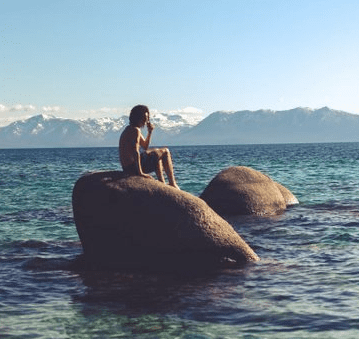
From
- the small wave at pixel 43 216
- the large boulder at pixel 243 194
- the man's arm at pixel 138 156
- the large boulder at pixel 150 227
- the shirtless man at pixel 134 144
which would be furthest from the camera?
the small wave at pixel 43 216

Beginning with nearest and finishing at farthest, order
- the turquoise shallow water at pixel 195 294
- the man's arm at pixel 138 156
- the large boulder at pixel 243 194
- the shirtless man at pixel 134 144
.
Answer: the turquoise shallow water at pixel 195 294, the man's arm at pixel 138 156, the shirtless man at pixel 134 144, the large boulder at pixel 243 194

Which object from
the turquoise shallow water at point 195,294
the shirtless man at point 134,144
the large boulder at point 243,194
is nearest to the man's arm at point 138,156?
the shirtless man at point 134,144

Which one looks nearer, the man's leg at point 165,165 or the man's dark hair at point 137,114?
the man's dark hair at point 137,114

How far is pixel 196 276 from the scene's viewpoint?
11125 mm

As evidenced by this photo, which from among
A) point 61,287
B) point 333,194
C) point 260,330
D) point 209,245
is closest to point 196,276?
point 209,245

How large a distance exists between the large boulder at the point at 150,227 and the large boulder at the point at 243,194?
6840 mm

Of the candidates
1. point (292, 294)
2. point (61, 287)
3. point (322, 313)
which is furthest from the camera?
point (61, 287)

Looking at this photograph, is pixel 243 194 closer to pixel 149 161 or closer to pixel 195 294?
pixel 149 161

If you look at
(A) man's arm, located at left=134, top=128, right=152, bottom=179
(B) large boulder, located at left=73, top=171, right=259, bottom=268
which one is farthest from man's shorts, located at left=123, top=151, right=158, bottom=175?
(B) large boulder, located at left=73, top=171, right=259, bottom=268

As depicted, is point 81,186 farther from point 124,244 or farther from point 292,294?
point 292,294

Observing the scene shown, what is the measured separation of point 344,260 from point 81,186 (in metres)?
5.62

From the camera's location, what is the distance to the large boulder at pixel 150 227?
11664 millimetres

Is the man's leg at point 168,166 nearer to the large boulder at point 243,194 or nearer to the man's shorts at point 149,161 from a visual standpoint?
the man's shorts at point 149,161

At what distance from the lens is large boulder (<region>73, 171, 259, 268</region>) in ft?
38.3
